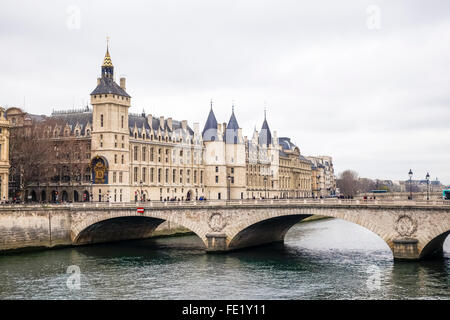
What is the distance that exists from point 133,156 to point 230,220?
43926 mm

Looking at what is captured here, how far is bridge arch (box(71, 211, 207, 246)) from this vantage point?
245 feet

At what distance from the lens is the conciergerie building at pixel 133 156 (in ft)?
338

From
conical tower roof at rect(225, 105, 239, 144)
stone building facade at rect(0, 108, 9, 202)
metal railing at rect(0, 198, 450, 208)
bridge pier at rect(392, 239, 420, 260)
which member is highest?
conical tower roof at rect(225, 105, 239, 144)

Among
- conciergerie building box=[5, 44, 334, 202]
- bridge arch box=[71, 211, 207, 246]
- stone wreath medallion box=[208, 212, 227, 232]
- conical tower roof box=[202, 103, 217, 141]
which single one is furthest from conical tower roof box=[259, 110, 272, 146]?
stone wreath medallion box=[208, 212, 227, 232]

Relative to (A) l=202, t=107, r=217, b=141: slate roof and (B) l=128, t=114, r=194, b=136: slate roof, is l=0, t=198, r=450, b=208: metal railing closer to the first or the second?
(B) l=128, t=114, r=194, b=136: slate roof

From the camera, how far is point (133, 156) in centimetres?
11088

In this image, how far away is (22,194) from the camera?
9700 cm

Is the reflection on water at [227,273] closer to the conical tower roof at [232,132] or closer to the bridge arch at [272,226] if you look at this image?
the bridge arch at [272,226]

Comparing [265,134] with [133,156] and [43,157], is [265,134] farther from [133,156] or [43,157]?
[43,157]

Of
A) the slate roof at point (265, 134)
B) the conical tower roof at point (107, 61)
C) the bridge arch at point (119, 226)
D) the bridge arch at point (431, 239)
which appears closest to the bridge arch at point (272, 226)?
the bridge arch at point (431, 239)

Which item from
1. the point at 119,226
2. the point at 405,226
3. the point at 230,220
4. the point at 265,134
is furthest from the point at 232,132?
the point at 405,226
